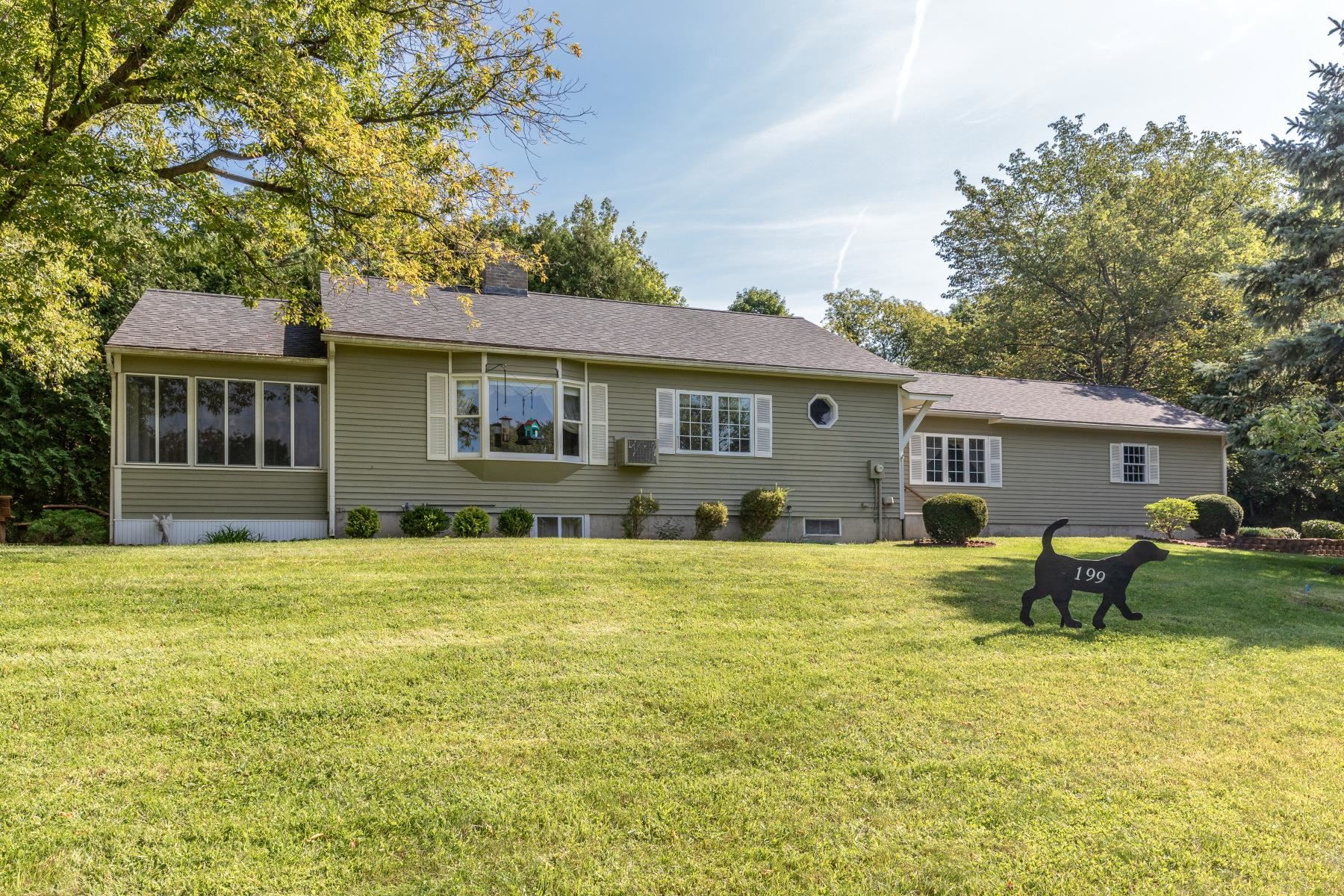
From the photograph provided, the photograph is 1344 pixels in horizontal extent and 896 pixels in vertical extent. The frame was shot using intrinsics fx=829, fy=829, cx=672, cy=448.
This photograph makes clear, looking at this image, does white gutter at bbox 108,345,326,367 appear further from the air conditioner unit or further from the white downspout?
the air conditioner unit

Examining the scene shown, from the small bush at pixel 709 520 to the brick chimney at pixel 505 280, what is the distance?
6262 millimetres

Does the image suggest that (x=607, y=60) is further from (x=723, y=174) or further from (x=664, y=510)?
(x=664, y=510)

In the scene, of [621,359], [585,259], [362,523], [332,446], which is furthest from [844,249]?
[362,523]

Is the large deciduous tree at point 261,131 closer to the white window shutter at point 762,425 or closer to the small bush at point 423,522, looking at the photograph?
the small bush at point 423,522

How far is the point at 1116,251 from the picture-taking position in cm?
2958

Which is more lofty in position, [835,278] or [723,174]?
[835,278]

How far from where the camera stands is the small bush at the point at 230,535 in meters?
13.2

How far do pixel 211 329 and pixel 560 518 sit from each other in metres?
6.84

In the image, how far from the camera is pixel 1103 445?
2153 centimetres

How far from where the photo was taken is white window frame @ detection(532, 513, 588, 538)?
1492 centimetres

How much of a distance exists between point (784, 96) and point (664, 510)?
24.5ft

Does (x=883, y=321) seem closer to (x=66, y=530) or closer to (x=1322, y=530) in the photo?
(x=1322, y=530)

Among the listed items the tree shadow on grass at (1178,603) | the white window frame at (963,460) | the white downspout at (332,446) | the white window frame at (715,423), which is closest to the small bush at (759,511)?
the white window frame at (715,423)

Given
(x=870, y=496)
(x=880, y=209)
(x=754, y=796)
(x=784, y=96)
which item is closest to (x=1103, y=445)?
(x=870, y=496)
